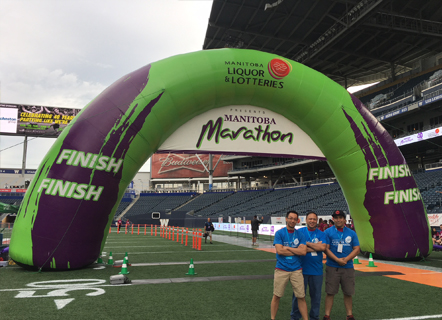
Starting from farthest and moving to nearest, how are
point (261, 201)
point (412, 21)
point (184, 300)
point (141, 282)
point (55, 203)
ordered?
point (261, 201)
point (412, 21)
point (55, 203)
point (141, 282)
point (184, 300)

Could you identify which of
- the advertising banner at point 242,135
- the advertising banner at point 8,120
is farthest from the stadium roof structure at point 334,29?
the advertising banner at point 8,120

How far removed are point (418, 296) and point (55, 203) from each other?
817 centimetres

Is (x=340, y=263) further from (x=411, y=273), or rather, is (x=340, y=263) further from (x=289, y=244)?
(x=411, y=273)

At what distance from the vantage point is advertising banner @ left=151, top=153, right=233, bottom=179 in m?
60.4

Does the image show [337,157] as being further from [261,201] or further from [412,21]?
[261,201]

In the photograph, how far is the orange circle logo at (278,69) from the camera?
10.5 meters

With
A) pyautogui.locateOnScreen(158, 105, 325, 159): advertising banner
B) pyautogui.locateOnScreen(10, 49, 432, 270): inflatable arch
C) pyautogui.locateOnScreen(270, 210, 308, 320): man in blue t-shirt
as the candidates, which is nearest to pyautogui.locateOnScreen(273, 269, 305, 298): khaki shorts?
pyautogui.locateOnScreen(270, 210, 308, 320): man in blue t-shirt

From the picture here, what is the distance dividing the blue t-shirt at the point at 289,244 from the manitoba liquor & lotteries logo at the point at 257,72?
21.6 feet

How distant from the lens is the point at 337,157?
36.1ft

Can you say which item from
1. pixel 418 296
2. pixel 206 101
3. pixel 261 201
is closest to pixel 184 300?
pixel 418 296

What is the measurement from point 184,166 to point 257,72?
51749 millimetres

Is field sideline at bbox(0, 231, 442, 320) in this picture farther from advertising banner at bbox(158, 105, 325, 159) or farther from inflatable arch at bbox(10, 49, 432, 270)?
advertising banner at bbox(158, 105, 325, 159)

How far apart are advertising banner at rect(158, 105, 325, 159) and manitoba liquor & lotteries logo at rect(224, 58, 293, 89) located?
1.04m

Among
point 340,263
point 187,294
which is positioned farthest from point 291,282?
point 187,294
